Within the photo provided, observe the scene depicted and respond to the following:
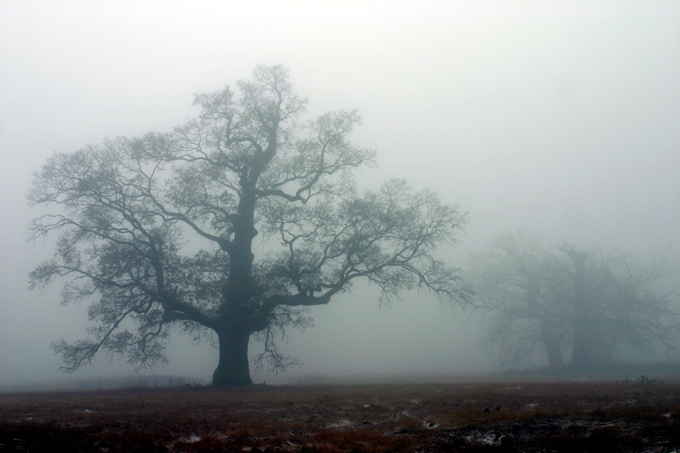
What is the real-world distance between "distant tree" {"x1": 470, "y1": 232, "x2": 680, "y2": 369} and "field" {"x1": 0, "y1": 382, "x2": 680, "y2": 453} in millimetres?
25146

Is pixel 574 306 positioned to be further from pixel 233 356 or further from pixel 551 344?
pixel 233 356

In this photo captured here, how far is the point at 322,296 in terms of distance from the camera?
2059 centimetres

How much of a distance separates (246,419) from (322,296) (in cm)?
1093

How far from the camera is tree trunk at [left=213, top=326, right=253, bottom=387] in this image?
19922 mm

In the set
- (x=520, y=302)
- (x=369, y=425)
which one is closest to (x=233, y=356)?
(x=369, y=425)

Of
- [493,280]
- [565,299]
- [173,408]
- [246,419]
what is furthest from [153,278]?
[565,299]

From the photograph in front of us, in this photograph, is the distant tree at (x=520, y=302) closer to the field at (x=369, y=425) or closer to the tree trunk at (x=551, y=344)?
the tree trunk at (x=551, y=344)

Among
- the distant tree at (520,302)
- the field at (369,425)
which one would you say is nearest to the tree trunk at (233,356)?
the field at (369,425)

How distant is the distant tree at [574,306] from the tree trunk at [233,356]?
21744mm

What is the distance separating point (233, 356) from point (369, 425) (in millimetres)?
12638

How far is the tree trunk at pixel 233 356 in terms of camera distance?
19.9 meters

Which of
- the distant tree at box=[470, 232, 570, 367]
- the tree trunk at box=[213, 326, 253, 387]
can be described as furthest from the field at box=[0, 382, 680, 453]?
the distant tree at box=[470, 232, 570, 367]

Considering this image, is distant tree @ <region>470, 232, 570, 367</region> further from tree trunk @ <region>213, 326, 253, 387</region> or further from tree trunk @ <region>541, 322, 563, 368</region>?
tree trunk @ <region>213, 326, 253, 387</region>

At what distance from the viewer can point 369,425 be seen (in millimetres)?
8867
